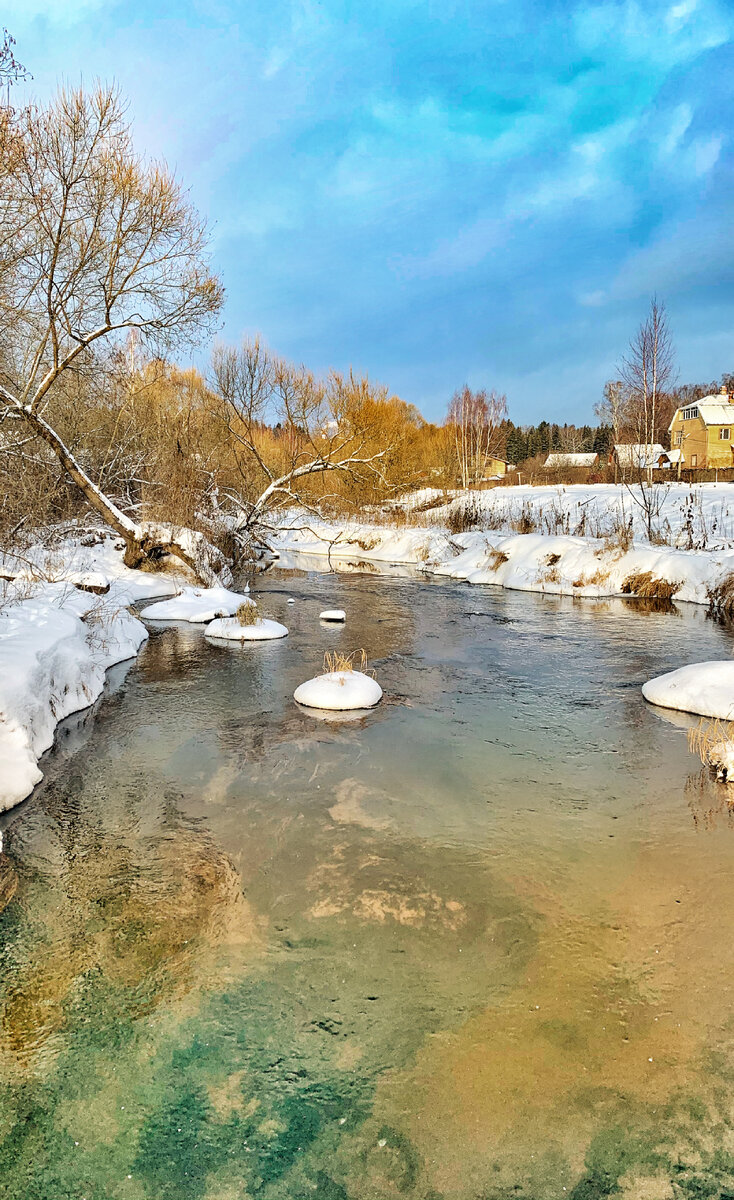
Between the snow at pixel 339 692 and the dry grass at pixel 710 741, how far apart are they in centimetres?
351

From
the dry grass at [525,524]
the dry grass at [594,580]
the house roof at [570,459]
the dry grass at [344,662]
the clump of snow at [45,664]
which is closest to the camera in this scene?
the clump of snow at [45,664]

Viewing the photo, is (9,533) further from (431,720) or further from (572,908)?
(572,908)

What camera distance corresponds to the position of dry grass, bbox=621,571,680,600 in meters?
15.9

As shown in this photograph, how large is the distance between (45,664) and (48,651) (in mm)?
266

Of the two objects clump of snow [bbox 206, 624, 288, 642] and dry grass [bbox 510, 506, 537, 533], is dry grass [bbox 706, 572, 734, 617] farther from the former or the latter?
dry grass [bbox 510, 506, 537, 533]

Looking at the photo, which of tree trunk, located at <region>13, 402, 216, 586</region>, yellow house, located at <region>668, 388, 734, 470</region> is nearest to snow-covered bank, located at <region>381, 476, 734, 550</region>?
tree trunk, located at <region>13, 402, 216, 586</region>

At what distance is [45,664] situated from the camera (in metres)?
7.33

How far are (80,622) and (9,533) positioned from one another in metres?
4.92

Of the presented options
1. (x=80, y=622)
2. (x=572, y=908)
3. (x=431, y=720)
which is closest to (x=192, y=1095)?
(x=572, y=908)

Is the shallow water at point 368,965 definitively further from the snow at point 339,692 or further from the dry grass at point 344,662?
the dry grass at point 344,662

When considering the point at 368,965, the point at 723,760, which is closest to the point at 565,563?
the point at 723,760

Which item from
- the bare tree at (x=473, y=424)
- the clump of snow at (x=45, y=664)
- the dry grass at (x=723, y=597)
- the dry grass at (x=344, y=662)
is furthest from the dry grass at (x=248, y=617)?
the bare tree at (x=473, y=424)

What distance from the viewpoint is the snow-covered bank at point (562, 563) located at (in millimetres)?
15680

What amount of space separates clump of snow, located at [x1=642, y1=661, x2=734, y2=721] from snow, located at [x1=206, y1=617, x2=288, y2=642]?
6272mm
